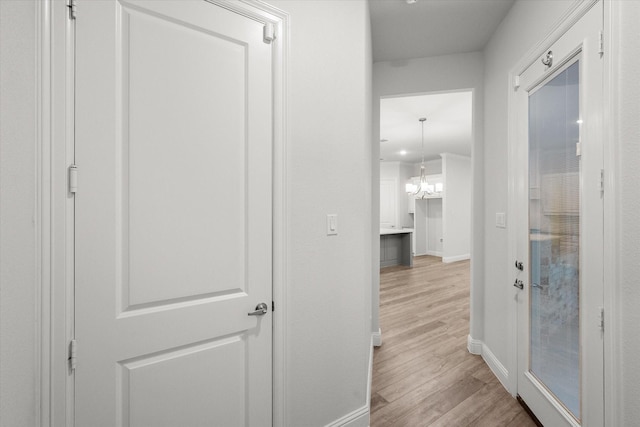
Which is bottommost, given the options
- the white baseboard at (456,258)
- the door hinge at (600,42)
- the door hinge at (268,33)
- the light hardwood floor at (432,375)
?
the light hardwood floor at (432,375)

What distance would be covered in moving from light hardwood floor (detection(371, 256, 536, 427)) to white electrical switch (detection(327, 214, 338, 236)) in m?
1.28

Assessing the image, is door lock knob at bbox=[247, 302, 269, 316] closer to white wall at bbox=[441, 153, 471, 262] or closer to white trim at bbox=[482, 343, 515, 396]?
white trim at bbox=[482, 343, 515, 396]

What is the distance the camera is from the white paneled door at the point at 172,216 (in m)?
0.98

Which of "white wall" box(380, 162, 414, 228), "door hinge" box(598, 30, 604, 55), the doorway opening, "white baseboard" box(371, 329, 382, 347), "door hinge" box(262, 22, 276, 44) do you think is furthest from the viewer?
"white wall" box(380, 162, 414, 228)

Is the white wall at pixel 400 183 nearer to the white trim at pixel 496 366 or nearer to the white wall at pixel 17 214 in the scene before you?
the white trim at pixel 496 366

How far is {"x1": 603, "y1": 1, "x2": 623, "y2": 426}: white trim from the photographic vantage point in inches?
44.1

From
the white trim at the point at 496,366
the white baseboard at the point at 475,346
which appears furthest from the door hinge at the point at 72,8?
the white baseboard at the point at 475,346

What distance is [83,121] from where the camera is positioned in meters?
0.96

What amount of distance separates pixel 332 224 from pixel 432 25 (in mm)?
1932

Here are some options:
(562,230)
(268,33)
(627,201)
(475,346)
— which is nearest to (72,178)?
(268,33)

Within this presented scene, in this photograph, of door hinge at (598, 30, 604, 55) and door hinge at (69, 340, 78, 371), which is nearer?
door hinge at (69, 340, 78, 371)

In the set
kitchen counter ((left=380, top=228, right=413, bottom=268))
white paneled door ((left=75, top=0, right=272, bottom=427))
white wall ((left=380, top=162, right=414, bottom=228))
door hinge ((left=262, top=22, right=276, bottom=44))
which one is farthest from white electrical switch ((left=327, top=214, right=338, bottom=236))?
white wall ((left=380, top=162, right=414, bottom=228))

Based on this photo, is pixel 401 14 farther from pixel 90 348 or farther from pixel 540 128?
pixel 90 348

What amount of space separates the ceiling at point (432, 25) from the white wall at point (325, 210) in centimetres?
68
